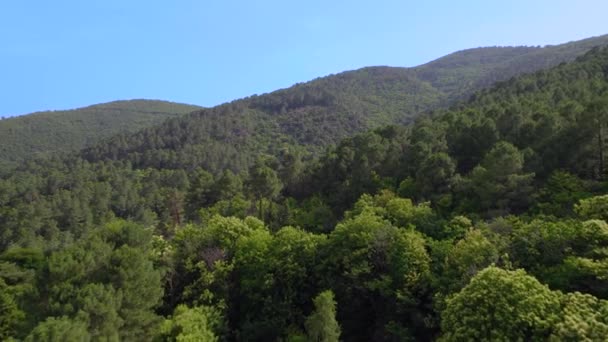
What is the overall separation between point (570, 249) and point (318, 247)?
50.8 ft

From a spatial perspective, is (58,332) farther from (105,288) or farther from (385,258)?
(385,258)

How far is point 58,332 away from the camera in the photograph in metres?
21.1

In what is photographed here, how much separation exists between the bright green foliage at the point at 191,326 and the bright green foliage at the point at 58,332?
200 inches

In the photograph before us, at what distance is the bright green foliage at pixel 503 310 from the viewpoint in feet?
63.2

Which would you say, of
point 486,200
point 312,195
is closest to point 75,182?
point 312,195

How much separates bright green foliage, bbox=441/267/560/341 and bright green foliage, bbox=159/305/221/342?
1346 centimetres

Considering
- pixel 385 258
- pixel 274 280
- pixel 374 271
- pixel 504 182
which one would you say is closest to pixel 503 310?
pixel 385 258

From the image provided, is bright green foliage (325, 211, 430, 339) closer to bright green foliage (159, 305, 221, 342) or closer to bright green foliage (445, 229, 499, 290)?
bright green foliage (445, 229, 499, 290)

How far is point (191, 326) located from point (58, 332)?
7.49 m

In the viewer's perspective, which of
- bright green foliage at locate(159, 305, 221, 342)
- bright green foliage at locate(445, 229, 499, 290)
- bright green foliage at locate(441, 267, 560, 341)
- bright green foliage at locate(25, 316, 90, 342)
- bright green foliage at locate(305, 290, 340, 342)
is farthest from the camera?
bright green foliage at locate(159, 305, 221, 342)

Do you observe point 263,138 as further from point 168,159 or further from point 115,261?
point 115,261

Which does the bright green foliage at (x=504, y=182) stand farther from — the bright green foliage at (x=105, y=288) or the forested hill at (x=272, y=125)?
the forested hill at (x=272, y=125)

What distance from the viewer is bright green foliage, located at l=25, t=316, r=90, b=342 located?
68.8 feet

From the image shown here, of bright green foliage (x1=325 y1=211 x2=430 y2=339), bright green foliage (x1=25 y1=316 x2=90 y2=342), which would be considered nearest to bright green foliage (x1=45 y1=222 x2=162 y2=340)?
bright green foliage (x1=25 y1=316 x2=90 y2=342)
